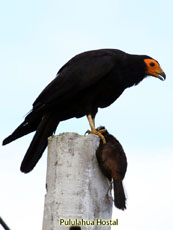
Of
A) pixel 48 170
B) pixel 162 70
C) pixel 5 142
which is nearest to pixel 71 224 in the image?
pixel 48 170

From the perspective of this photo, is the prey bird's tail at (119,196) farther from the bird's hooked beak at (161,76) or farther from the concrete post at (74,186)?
A: the bird's hooked beak at (161,76)

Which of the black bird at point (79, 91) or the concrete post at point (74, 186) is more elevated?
the black bird at point (79, 91)

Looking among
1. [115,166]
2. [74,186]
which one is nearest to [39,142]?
[115,166]

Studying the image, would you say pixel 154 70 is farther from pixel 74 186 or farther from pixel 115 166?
pixel 74 186

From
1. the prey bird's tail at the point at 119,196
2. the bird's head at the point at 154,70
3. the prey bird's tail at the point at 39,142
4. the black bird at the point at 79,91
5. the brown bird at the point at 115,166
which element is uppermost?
the bird's head at the point at 154,70

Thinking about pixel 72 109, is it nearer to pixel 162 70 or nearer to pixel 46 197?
pixel 162 70

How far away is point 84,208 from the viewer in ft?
11.9

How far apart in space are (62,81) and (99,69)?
1.59 ft

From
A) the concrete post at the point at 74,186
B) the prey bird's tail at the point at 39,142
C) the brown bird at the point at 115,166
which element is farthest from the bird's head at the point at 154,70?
the concrete post at the point at 74,186

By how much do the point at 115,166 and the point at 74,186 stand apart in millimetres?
430

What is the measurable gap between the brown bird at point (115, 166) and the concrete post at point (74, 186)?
5 cm

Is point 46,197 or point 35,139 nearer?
point 46,197

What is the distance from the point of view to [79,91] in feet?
19.8

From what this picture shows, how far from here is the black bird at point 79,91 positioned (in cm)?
574
